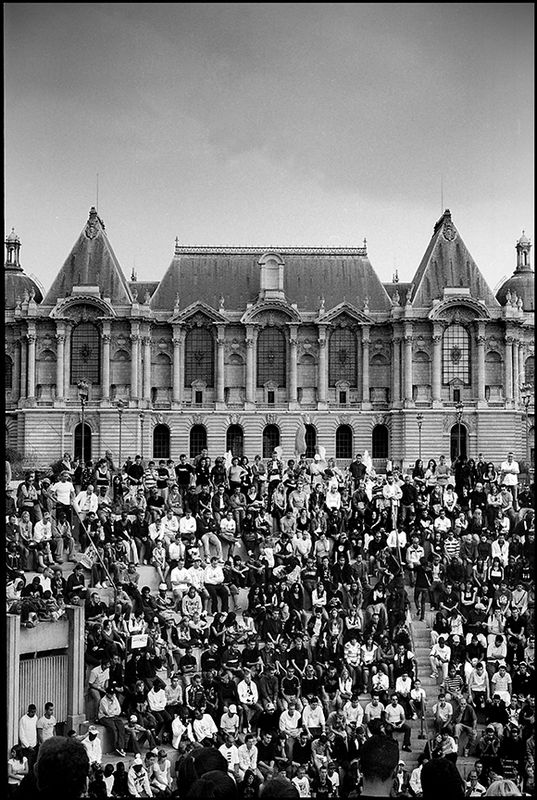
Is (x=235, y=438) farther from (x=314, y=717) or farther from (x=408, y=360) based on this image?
(x=314, y=717)

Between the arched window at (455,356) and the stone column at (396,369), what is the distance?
8.85 ft

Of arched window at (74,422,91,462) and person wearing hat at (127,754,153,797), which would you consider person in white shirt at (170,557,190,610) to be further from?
arched window at (74,422,91,462)

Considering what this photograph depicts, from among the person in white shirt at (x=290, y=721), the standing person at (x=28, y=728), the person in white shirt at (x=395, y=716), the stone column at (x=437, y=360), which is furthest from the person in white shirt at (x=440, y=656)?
the stone column at (x=437, y=360)

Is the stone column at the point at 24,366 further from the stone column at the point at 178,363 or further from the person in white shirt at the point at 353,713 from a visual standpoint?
the person in white shirt at the point at 353,713

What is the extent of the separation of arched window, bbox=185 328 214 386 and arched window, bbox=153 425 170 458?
321 centimetres

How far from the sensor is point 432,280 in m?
61.6

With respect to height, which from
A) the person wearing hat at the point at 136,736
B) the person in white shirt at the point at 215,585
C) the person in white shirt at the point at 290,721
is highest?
the person in white shirt at the point at 215,585

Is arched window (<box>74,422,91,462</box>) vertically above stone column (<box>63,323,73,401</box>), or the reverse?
stone column (<box>63,323,73,401</box>)

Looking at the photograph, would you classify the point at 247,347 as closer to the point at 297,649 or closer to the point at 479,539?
the point at 479,539

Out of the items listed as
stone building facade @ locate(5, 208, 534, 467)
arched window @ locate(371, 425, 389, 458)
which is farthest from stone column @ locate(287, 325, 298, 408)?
arched window @ locate(371, 425, 389, 458)

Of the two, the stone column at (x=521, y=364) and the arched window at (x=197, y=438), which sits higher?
the stone column at (x=521, y=364)

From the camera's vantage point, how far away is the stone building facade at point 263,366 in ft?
192

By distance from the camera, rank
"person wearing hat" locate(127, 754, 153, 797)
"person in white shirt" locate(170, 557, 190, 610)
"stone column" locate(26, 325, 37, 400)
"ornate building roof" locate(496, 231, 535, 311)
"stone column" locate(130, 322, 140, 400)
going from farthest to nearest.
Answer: "ornate building roof" locate(496, 231, 535, 311) < "stone column" locate(130, 322, 140, 400) < "stone column" locate(26, 325, 37, 400) < "person in white shirt" locate(170, 557, 190, 610) < "person wearing hat" locate(127, 754, 153, 797)

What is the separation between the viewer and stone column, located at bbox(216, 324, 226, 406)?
59.7m
